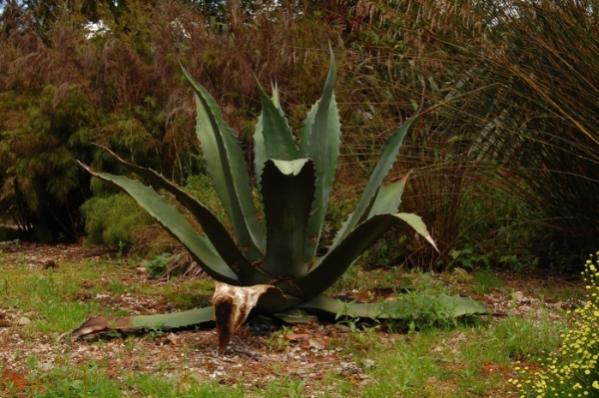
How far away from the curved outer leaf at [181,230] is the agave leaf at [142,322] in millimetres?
237

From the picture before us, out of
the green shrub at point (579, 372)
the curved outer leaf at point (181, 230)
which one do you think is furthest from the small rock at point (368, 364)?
the curved outer leaf at point (181, 230)

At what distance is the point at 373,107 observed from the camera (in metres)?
6.52

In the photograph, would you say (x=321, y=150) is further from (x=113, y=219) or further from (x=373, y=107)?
(x=113, y=219)

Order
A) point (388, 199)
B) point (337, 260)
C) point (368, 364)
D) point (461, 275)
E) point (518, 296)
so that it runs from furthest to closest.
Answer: point (461, 275)
point (518, 296)
point (388, 199)
point (337, 260)
point (368, 364)

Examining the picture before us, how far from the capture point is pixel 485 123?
5.80m

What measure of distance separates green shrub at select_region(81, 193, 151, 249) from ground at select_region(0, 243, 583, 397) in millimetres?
1999

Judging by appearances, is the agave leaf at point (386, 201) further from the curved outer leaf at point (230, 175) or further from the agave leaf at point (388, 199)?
the curved outer leaf at point (230, 175)

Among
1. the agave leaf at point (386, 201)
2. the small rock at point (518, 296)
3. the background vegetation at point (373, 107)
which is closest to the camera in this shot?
the agave leaf at point (386, 201)

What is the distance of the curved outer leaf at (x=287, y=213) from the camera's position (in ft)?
14.3

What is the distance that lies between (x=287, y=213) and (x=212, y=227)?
1.33 ft

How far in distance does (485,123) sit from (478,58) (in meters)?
0.51

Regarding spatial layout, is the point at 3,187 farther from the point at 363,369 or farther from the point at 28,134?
the point at 363,369

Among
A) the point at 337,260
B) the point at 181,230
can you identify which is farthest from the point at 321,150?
the point at 181,230

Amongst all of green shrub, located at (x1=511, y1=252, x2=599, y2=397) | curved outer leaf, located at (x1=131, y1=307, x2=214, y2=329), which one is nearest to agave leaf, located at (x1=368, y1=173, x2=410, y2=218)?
curved outer leaf, located at (x1=131, y1=307, x2=214, y2=329)
